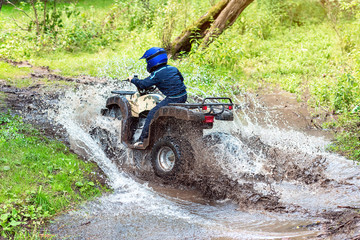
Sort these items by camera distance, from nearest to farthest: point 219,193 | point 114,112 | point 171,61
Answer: point 219,193 < point 114,112 < point 171,61

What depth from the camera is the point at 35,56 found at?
586 inches

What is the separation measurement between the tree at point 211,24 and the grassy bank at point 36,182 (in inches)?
295

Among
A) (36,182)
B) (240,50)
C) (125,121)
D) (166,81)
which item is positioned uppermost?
(240,50)

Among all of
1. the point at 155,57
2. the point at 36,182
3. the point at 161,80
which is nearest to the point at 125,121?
the point at 161,80

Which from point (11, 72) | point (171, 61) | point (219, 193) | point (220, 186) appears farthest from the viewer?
point (171, 61)

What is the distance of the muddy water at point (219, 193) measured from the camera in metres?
4.60

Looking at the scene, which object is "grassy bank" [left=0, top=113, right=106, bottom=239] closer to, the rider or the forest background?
the forest background

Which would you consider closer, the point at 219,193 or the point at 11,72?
the point at 219,193

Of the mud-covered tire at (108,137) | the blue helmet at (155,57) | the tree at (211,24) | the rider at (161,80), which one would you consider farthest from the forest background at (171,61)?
the blue helmet at (155,57)

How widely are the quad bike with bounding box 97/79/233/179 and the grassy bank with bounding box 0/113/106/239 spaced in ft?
2.98

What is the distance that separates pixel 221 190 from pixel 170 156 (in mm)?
1001

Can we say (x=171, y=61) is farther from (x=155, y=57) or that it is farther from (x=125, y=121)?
(x=155, y=57)

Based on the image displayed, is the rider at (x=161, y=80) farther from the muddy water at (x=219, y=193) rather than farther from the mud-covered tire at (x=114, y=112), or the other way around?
the mud-covered tire at (x=114, y=112)

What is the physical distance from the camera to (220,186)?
5.78m
